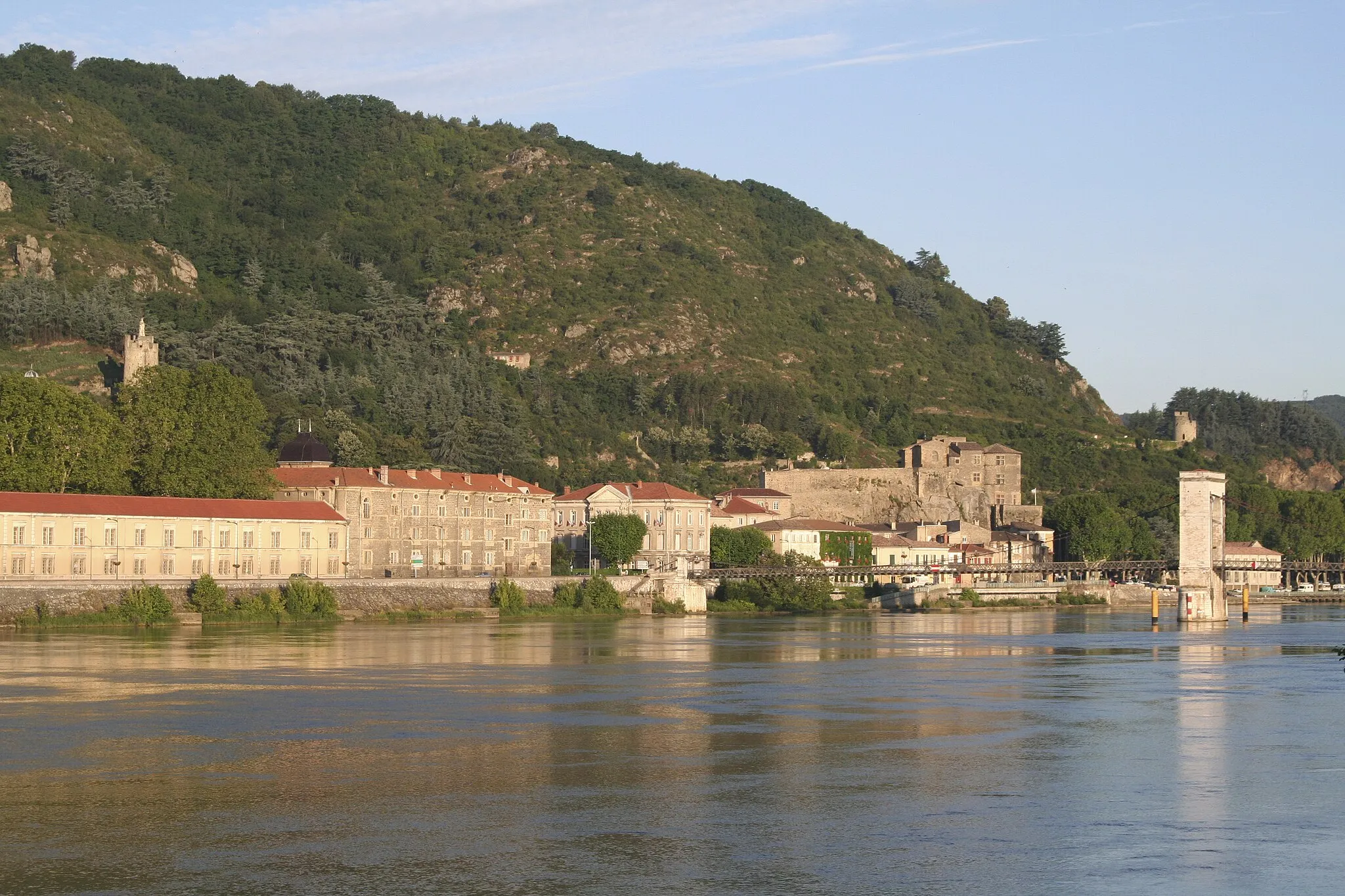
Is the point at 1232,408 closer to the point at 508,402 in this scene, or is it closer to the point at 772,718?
A: the point at 508,402

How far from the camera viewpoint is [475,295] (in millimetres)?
164750

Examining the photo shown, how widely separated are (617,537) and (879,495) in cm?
3874

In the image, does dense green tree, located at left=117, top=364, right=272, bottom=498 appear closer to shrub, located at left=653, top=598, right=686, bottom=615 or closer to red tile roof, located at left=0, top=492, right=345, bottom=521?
red tile roof, located at left=0, top=492, right=345, bottom=521

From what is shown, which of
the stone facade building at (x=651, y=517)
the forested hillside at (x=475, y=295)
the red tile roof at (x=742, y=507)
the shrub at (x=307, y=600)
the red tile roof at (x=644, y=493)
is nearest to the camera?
the shrub at (x=307, y=600)

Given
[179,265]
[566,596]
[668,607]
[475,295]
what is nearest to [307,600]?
[566,596]

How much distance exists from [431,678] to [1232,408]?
5920 inches

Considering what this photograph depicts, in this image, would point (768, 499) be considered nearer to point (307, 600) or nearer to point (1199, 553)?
point (1199, 553)

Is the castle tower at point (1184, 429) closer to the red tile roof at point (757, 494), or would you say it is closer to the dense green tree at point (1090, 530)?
the dense green tree at point (1090, 530)

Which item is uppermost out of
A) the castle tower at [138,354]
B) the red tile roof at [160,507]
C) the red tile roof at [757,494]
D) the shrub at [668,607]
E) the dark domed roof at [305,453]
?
the castle tower at [138,354]

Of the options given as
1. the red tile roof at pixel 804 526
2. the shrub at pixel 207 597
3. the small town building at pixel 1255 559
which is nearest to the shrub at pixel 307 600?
the shrub at pixel 207 597

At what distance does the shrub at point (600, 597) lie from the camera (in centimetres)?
7919

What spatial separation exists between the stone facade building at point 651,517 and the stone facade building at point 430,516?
6726mm

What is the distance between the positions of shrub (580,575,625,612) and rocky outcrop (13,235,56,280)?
64188 millimetres

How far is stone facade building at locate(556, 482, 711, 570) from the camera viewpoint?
98688 millimetres
